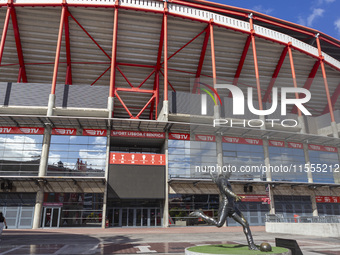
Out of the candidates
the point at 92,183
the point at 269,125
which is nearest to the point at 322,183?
the point at 269,125

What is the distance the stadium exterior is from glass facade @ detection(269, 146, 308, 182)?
0.14 m

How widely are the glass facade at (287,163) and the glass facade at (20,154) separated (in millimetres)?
26043

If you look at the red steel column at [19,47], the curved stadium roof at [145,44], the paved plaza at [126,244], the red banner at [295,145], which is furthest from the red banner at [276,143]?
the red steel column at [19,47]

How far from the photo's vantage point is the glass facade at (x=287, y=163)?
102ft

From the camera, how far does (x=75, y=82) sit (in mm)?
38500

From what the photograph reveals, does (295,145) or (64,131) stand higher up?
(64,131)

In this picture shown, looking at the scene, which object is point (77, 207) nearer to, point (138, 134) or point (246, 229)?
point (138, 134)

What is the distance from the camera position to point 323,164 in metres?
33.7

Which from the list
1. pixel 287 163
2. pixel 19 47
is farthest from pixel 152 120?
pixel 19 47

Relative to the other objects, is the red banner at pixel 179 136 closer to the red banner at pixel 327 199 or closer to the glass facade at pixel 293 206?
the glass facade at pixel 293 206

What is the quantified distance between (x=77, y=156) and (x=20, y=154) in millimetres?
5439

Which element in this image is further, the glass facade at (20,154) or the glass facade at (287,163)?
the glass facade at (287,163)

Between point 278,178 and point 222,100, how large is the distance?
11.5 m

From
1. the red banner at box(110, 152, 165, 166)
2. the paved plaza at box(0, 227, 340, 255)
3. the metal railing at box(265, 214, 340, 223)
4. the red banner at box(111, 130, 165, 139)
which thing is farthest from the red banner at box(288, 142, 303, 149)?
the paved plaza at box(0, 227, 340, 255)
